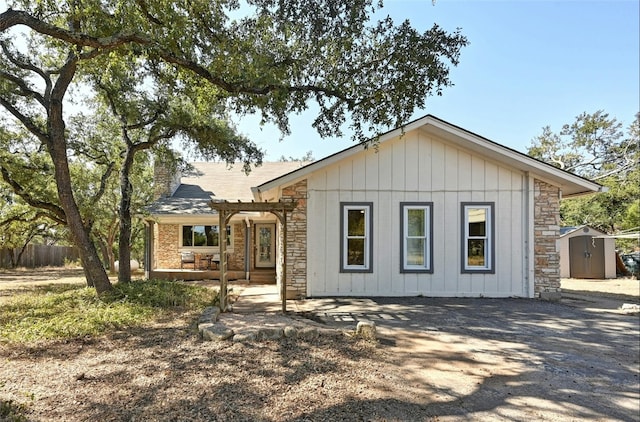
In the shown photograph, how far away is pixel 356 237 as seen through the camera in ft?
31.4

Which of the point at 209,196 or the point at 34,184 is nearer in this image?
the point at 34,184

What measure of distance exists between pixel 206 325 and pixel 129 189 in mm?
6989

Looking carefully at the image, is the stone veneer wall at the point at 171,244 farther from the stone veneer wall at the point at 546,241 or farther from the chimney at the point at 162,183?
the stone veneer wall at the point at 546,241

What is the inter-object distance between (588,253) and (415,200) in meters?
11.3

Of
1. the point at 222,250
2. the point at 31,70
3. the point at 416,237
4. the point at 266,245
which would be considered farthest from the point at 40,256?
the point at 416,237

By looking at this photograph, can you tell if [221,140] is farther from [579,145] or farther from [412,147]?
[579,145]

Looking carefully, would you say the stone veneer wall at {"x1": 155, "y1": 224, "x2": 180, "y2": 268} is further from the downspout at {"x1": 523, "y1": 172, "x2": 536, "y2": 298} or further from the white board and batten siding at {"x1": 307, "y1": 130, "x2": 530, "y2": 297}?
the downspout at {"x1": 523, "y1": 172, "x2": 536, "y2": 298}

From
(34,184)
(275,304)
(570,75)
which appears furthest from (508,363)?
(570,75)

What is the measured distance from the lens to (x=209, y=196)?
16359 millimetres

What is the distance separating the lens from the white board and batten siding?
9.54 m

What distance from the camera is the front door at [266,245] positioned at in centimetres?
1557

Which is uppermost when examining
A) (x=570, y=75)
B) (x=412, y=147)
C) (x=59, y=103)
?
(x=570, y=75)

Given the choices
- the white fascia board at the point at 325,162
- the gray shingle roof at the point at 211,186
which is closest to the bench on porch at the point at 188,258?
the gray shingle roof at the point at 211,186

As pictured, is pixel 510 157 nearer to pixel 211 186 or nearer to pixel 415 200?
pixel 415 200
